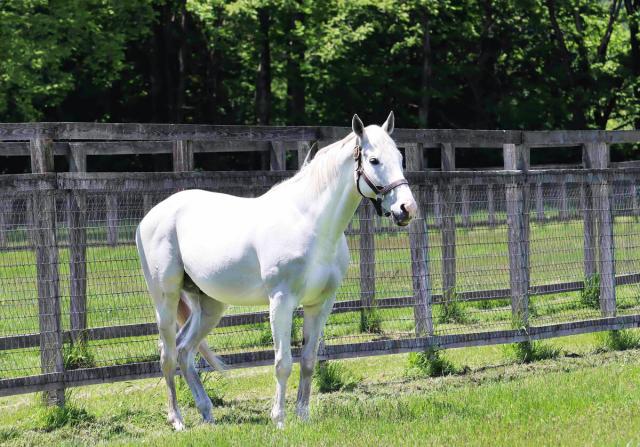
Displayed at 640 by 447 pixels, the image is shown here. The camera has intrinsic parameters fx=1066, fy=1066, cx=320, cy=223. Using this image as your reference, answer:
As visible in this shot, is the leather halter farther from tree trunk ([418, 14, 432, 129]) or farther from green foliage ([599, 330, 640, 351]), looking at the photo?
tree trunk ([418, 14, 432, 129])

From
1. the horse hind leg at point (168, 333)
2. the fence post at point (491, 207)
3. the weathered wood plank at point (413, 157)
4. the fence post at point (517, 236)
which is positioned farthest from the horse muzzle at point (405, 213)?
the fence post at point (517, 236)

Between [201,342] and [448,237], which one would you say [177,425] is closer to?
[201,342]

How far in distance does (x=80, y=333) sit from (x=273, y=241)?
233 centimetres

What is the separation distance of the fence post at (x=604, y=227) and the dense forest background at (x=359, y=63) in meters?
22.4

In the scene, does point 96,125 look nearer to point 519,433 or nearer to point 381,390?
point 381,390

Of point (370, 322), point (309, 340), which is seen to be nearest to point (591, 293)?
point (370, 322)

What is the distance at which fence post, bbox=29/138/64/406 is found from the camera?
8.64 metres

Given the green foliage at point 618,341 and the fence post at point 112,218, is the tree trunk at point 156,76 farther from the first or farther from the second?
the fence post at point 112,218

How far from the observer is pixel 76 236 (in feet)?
29.6

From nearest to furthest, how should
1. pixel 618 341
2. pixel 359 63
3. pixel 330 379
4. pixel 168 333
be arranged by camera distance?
pixel 168 333 → pixel 330 379 → pixel 618 341 → pixel 359 63

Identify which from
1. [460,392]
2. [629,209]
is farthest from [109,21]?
[460,392]

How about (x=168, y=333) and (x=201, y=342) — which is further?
(x=201, y=342)

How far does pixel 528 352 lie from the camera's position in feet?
36.2

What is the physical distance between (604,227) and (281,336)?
18.3 ft
